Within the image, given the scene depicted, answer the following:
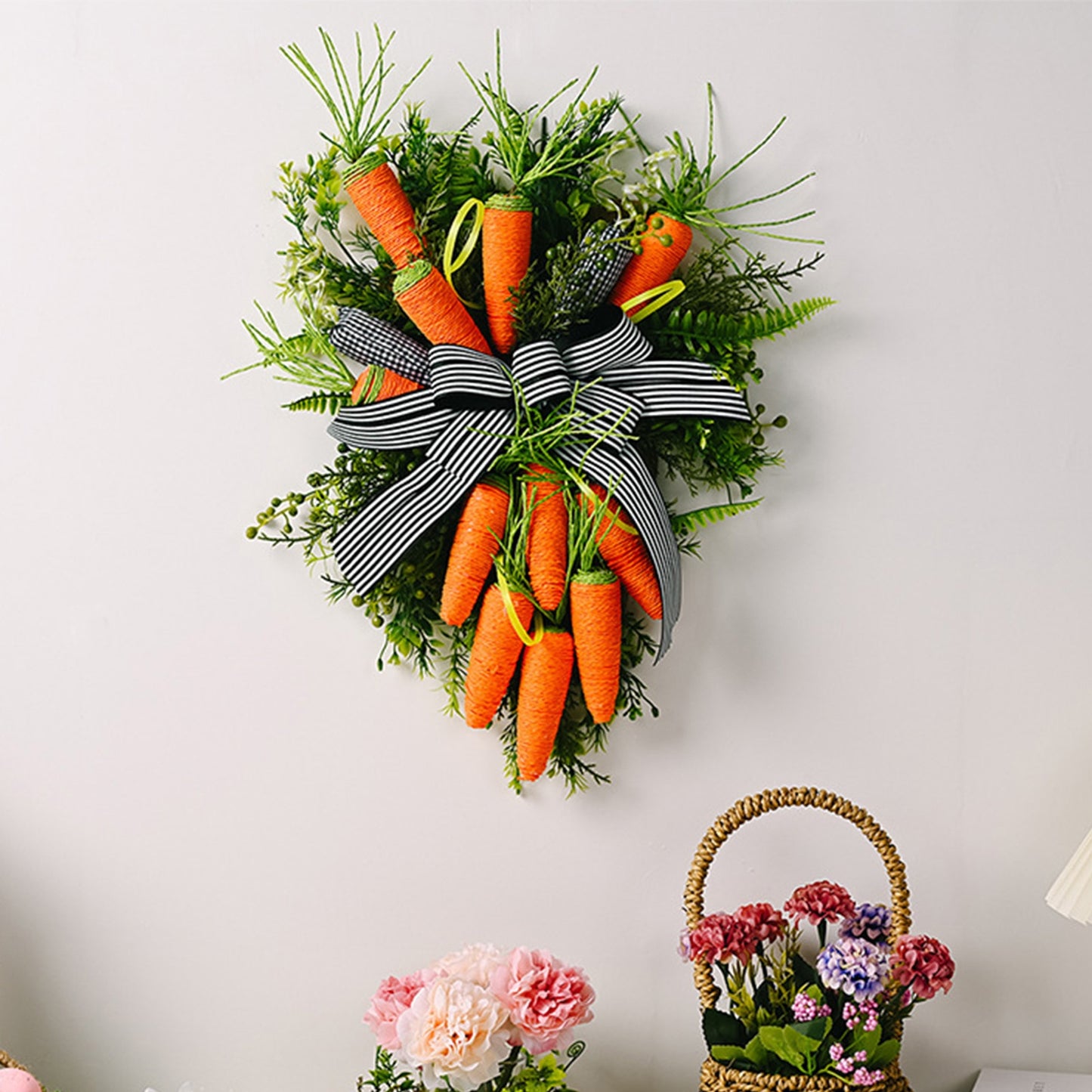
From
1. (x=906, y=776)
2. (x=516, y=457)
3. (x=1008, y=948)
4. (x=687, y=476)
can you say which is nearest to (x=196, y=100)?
(x=516, y=457)

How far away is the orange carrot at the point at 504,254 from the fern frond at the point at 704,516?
27cm

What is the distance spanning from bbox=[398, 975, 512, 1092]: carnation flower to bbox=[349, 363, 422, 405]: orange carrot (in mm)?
610

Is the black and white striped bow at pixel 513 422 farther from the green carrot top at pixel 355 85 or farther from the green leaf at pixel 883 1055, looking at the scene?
the green leaf at pixel 883 1055

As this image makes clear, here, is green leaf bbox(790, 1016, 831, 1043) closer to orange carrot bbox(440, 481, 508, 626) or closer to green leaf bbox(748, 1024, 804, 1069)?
green leaf bbox(748, 1024, 804, 1069)

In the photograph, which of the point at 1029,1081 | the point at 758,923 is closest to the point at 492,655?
the point at 758,923

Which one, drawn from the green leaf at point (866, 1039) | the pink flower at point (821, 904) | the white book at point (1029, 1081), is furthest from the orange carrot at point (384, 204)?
the white book at point (1029, 1081)

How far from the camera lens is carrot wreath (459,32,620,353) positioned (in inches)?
48.2

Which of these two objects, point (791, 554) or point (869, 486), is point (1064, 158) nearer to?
point (869, 486)

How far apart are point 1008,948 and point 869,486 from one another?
1.84 feet

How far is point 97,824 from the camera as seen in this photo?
1.38 metres

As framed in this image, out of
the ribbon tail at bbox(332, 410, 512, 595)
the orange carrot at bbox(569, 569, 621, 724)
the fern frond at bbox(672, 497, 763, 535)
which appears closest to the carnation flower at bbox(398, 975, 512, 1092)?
the orange carrot at bbox(569, 569, 621, 724)

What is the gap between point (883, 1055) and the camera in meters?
1.14

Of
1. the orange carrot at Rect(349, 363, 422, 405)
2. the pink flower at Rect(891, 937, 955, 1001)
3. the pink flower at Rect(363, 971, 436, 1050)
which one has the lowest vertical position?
the pink flower at Rect(363, 971, 436, 1050)

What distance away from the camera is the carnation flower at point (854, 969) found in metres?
1.12
